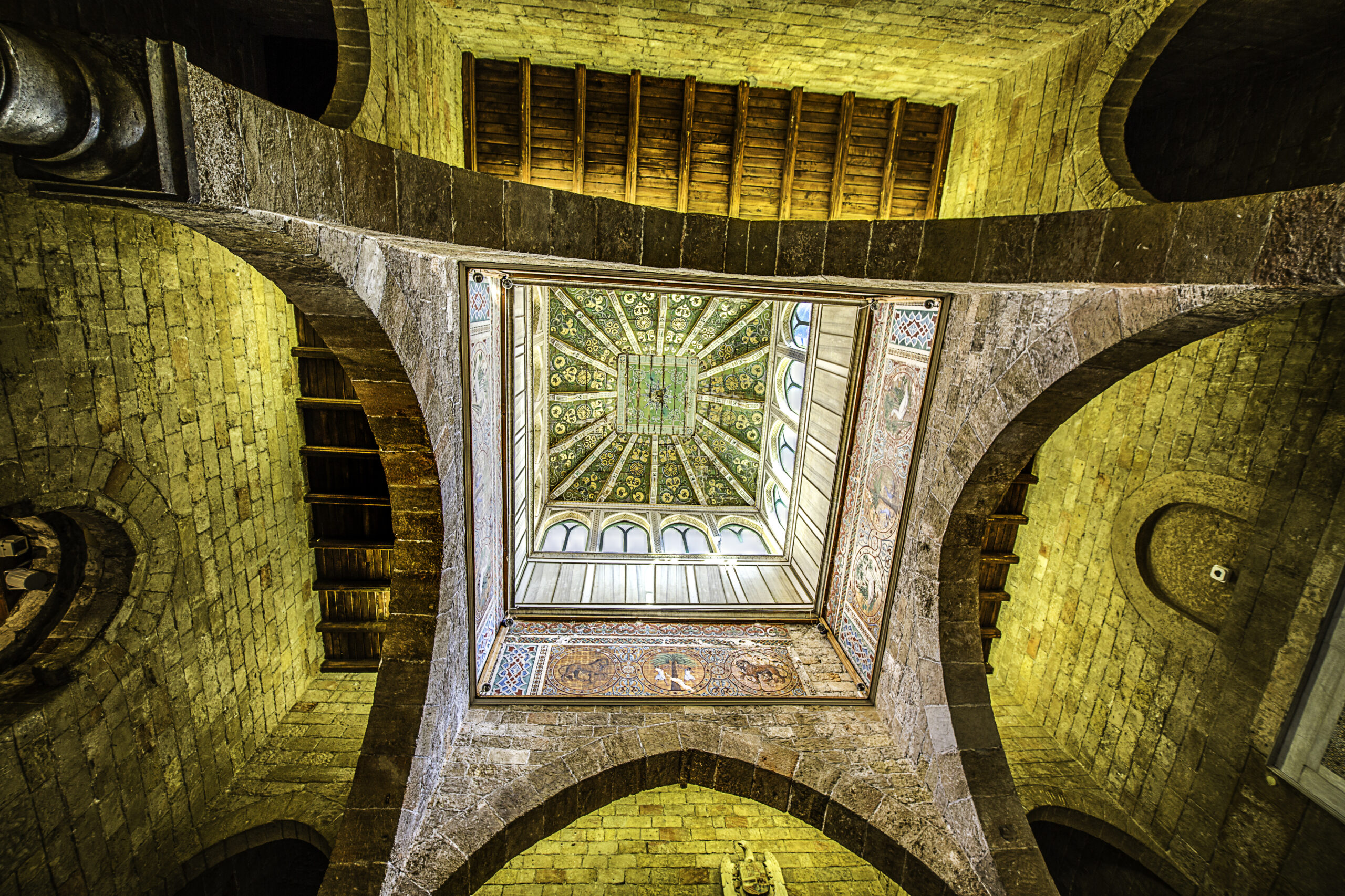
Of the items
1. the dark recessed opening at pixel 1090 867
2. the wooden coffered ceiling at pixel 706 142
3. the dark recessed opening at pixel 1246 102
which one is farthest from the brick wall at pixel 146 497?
the dark recessed opening at pixel 1246 102

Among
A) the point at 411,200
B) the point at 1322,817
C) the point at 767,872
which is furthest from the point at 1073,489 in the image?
the point at 411,200

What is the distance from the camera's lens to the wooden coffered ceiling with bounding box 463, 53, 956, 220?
20.7ft

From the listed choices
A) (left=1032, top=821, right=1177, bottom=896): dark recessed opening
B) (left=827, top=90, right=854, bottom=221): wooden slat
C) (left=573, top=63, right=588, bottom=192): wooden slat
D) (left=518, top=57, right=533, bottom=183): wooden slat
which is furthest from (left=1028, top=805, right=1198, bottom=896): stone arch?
(left=518, top=57, right=533, bottom=183): wooden slat

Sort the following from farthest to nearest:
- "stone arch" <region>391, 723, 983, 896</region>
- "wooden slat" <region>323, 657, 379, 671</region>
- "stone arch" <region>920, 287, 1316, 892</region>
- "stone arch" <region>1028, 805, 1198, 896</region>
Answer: "wooden slat" <region>323, 657, 379, 671</region> < "stone arch" <region>1028, 805, 1198, 896</region> < "stone arch" <region>391, 723, 983, 896</region> < "stone arch" <region>920, 287, 1316, 892</region>

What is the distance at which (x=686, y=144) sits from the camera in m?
6.50

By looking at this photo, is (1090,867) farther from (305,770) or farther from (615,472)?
(305,770)

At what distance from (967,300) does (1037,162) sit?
2345 millimetres

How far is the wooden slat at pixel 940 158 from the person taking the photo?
671 centimetres

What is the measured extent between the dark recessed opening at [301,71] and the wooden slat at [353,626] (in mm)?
6022

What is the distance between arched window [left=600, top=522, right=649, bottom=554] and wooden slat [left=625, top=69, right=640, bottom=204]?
5.34 metres

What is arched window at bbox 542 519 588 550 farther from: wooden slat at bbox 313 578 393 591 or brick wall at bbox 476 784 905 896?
Result: brick wall at bbox 476 784 905 896

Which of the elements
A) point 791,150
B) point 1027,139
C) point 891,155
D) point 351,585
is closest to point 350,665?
point 351,585

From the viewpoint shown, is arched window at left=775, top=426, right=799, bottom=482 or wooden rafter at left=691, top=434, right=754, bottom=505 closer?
arched window at left=775, top=426, right=799, bottom=482

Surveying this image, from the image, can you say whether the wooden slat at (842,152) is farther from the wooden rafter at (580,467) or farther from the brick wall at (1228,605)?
the wooden rafter at (580,467)
